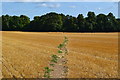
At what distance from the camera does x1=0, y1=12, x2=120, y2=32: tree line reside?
12219cm

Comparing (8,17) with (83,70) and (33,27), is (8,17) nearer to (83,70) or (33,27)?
(33,27)

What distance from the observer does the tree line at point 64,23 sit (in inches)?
4811

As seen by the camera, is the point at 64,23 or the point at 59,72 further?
the point at 64,23

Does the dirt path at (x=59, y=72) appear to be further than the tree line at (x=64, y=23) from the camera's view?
No

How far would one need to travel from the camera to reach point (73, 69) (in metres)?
17.4

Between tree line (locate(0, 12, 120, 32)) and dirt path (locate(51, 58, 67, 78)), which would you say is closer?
dirt path (locate(51, 58, 67, 78))

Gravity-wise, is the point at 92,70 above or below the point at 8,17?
below

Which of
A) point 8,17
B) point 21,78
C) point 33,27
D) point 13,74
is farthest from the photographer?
point 8,17

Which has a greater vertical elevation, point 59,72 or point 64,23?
point 64,23

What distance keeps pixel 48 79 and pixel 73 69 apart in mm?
3642

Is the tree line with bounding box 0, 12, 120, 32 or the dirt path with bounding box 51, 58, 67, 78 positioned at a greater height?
the tree line with bounding box 0, 12, 120, 32

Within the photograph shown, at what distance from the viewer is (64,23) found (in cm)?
13262

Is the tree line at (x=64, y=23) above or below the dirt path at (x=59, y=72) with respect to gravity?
above

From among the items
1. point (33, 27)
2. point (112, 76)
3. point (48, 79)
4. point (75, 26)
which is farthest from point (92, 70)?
point (33, 27)
